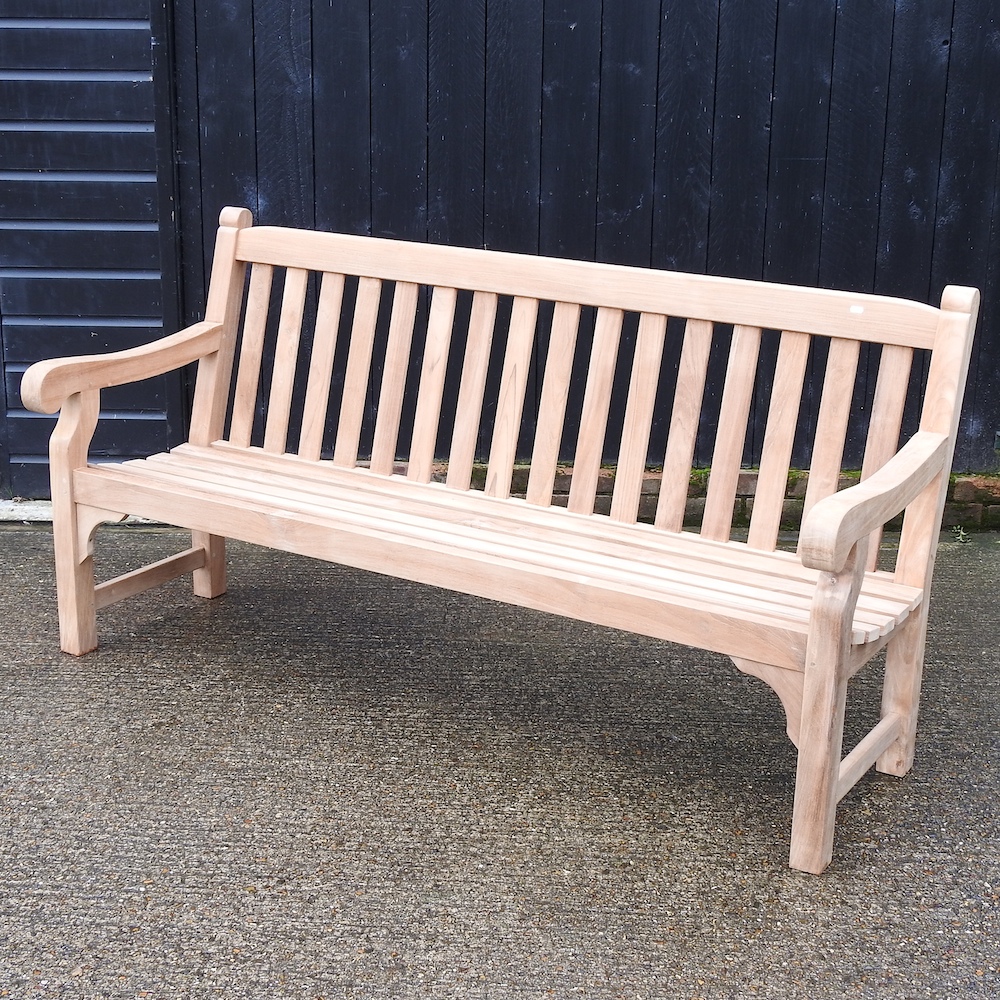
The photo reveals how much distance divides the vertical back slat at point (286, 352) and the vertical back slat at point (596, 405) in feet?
2.83

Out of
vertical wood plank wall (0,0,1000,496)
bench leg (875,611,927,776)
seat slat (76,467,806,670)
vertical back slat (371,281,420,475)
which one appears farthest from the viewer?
vertical wood plank wall (0,0,1000,496)

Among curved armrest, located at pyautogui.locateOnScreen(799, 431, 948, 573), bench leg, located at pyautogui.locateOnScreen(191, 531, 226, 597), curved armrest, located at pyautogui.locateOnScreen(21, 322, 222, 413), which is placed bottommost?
bench leg, located at pyautogui.locateOnScreen(191, 531, 226, 597)

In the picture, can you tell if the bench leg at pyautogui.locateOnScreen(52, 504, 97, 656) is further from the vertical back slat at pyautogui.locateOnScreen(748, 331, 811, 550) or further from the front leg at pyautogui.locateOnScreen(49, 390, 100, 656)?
the vertical back slat at pyautogui.locateOnScreen(748, 331, 811, 550)

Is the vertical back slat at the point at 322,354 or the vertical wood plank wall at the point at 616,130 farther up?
the vertical wood plank wall at the point at 616,130

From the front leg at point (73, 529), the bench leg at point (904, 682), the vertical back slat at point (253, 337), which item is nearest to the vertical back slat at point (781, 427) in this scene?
the bench leg at point (904, 682)

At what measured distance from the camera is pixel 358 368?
10.9ft

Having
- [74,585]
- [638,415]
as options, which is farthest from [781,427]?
[74,585]

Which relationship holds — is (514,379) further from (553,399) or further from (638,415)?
(638,415)

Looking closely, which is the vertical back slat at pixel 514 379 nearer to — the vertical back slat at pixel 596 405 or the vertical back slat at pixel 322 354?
the vertical back slat at pixel 596 405

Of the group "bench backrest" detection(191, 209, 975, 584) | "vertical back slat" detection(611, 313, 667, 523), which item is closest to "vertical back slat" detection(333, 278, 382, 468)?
"bench backrest" detection(191, 209, 975, 584)

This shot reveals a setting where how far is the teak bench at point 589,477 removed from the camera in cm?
242

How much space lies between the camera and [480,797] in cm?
272

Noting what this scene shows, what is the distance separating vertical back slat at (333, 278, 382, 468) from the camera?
3314mm

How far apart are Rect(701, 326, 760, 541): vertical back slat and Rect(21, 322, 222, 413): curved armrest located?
1.46 metres
